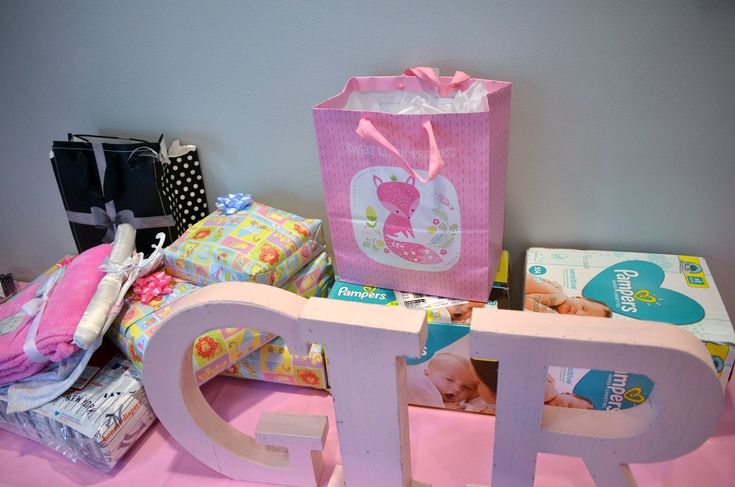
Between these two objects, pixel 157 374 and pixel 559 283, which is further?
pixel 559 283

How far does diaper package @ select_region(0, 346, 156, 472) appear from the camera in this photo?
0.85 m

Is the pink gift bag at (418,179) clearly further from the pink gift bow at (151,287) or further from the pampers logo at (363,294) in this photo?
the pink gift bow at (151,287)

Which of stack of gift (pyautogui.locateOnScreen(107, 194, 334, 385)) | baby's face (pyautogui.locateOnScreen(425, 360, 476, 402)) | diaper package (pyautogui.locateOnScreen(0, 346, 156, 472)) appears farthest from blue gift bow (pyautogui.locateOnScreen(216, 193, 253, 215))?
baby's face (pyautogui.locateOnScreen(425, 360, 476, 402))

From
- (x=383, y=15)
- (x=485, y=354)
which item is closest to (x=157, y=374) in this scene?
(x=485, y=354)

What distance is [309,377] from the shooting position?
977 millimetres

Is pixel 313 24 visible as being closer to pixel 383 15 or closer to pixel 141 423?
pixel 383 15

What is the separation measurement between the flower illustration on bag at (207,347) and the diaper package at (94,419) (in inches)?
5.0

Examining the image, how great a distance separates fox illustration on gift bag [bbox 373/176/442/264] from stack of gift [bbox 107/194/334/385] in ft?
0.70

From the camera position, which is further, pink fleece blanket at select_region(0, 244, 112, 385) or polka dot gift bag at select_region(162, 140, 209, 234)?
polka dot gift bag at select_region(162, 140, 209, 234)

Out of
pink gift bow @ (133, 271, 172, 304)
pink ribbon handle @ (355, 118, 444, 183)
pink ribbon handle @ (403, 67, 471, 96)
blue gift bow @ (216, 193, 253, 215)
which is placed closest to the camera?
pink ribbon handle @ (355, 118, 444, 183)

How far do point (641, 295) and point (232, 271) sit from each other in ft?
2.35

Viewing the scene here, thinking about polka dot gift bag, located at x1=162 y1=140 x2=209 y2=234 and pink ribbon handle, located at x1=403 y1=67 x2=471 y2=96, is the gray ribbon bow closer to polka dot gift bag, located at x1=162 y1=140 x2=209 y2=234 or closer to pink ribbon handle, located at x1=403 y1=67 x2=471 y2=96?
polka dot gift bag, located at x1=162 y1=140 x2=209 y2=234

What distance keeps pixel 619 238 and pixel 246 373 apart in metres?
0.77

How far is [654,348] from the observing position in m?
0.52
